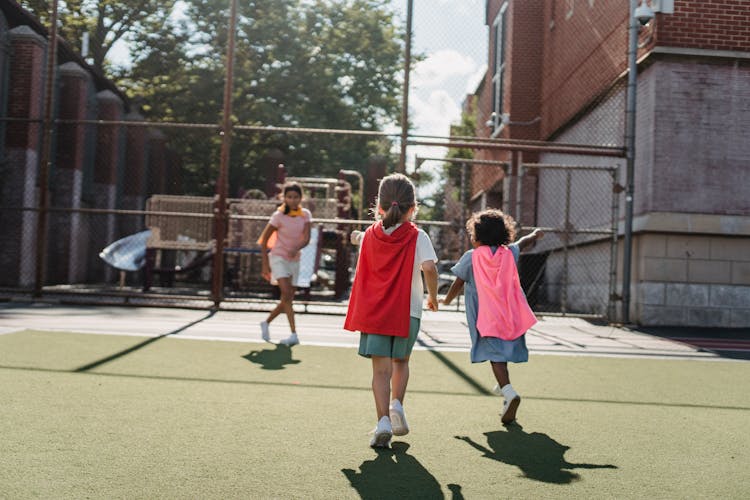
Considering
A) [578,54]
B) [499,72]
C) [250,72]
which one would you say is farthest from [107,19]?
[578,54]

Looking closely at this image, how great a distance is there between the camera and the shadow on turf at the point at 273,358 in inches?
279

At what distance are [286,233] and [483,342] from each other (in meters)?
4.11

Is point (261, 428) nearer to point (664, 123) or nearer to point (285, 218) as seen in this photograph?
point (285, 218)

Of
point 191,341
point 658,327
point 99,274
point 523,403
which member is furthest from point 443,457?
point 99,274

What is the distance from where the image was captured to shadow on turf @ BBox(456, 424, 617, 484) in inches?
149

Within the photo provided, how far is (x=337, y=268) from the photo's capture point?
18.0m

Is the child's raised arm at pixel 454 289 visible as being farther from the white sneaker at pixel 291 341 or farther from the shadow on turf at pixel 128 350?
the white sneaker at pixel 291 341

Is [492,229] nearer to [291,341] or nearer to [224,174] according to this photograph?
[291,341]

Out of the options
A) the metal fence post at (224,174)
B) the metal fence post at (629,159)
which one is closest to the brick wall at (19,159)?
the metal fence post at (224,174)

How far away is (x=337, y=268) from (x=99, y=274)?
10.2 m

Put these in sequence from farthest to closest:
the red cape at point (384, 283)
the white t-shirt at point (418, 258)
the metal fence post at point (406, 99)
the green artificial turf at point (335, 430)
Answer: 1. the metal fence post at point (406, 99)
2. the white t-shirt at point (418, 258)
3. the red cape at point (384, 283)
4. the green artificial turf at point (335, 430)

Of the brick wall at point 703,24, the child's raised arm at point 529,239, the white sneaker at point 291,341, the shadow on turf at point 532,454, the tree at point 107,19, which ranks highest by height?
the tree at point 107,19

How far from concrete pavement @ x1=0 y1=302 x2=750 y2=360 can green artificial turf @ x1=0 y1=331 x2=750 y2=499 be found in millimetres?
1375

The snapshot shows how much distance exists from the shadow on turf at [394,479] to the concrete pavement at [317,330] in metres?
4.65
